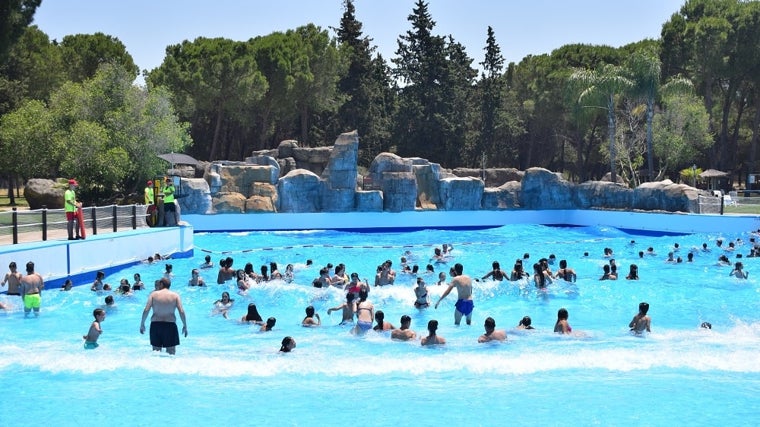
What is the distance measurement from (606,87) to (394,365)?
116ft

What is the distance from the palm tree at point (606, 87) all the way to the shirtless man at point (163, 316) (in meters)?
35.8

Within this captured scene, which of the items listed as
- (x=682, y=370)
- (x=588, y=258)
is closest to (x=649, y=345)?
(x=682, y=370)

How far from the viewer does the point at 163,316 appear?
34.5ft

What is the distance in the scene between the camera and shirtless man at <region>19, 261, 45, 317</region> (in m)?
15.3

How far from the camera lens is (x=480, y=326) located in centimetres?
1527

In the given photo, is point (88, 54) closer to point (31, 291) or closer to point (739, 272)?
point (31, 291)

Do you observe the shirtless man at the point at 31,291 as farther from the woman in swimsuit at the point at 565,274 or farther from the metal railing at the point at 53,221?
the woman in swimsuit at the point at 565,274

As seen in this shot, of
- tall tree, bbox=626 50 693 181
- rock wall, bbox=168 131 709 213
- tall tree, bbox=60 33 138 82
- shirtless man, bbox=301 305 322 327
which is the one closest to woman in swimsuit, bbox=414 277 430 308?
shirtless man, bbox=301 305 322 327

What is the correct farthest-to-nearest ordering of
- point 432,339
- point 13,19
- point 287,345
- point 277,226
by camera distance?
point 277,226, point 13,19, point 432,339, point 287,345

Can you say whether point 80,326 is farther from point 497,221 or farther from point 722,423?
point 497,221

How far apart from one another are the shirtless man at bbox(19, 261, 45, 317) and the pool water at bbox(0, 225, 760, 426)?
29 centimetres

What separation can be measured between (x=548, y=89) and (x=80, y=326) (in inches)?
1822

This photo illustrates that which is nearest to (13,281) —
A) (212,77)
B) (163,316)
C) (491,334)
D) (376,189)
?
(163,316)

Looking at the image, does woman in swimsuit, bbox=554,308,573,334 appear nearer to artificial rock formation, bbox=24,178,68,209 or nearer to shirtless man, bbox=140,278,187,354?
shirtless man, bbox=140,278,187,354
